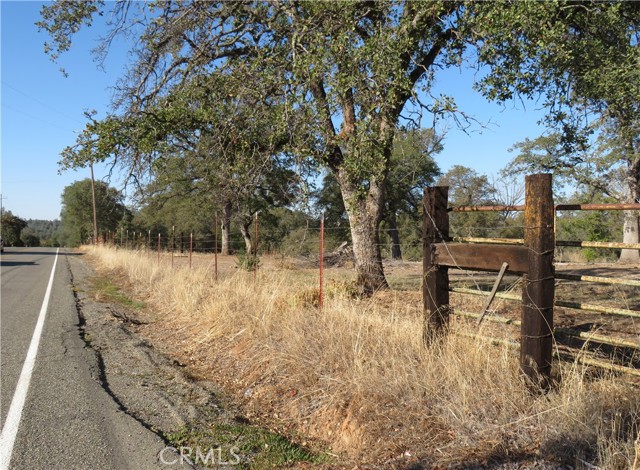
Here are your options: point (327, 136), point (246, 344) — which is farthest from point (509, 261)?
point (327, 136)

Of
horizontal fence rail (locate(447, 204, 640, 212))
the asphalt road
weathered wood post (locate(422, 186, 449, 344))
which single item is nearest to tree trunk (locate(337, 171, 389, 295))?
weathered wood post (locate(422, 186, 449, 344))

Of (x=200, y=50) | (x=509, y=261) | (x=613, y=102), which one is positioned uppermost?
(x=200, y=50)

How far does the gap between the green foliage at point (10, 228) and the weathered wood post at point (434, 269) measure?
9042cm

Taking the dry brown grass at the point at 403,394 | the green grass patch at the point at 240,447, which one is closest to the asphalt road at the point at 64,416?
the green grass patch at the point at 240,447

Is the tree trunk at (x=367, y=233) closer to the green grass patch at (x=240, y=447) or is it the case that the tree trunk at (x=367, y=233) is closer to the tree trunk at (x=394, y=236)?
the green grass patch at (x=240, y=447)

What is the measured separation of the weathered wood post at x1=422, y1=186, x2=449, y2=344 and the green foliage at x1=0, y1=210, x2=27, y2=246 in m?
90.4

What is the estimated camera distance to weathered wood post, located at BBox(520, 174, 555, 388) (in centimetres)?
429

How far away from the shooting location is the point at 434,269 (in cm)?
534

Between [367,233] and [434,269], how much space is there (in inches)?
203

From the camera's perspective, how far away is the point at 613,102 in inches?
376

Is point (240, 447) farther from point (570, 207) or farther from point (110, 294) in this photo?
point (110, 294)

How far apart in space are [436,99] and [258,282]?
4.55 m

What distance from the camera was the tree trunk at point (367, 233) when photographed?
405 inches

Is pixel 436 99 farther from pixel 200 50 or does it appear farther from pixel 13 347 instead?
pixel 13 347
